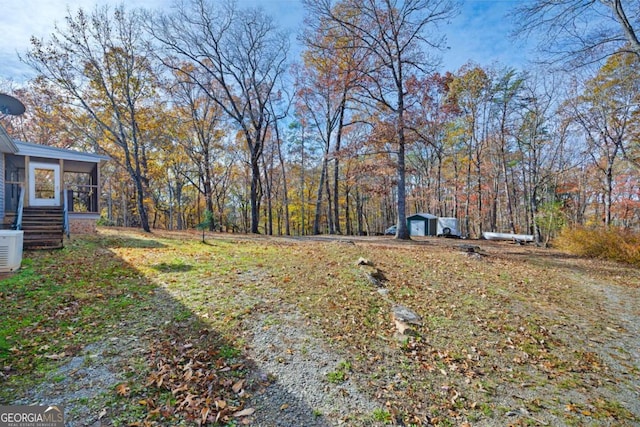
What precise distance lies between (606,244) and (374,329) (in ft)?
35.9

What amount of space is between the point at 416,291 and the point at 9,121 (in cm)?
2675

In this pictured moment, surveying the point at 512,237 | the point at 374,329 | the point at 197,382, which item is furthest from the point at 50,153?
the point at 512,237

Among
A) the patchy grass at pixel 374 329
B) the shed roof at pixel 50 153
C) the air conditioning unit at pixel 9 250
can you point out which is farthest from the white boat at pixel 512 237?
the shed roof at pixel 50 153

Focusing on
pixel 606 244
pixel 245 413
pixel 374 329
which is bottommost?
pixel 245 413

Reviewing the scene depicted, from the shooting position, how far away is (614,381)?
2945mm

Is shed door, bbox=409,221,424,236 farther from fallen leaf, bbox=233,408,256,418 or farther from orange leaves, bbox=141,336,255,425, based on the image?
fallen leaf, bbox=233,408,256,418

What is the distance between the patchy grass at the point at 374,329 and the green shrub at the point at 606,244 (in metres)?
3.14

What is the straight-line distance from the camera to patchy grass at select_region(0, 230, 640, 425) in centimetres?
249

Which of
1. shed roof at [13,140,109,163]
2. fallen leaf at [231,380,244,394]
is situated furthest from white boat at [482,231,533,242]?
shed roof at [13,140,109,163]

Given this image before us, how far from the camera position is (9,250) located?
16.8 ft

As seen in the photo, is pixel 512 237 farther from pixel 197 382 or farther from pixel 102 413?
pixel 102 413

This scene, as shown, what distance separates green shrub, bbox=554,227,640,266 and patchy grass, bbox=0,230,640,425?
124 inches

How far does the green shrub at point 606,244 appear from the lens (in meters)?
8.61

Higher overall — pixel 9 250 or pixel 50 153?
pixel 50 153
